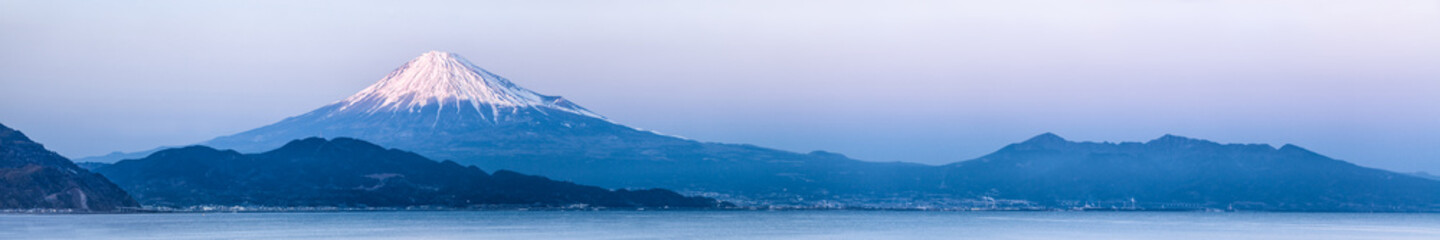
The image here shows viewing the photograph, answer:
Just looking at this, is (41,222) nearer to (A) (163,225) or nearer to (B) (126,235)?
(A) (163,225)

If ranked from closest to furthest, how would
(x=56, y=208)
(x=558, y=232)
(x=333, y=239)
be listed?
(x=333, y=239) < (x=558, y=232) < (x=56, y=208)

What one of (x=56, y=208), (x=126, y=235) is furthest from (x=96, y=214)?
(x=126, y=235)

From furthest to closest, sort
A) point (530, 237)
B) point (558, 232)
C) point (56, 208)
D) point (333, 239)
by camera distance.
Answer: point (56, 208) < point (558, 232) < point (530, 237) < point (333, 239)

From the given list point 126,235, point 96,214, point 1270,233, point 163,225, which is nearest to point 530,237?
point 126,235

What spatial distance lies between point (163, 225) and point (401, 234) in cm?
3684

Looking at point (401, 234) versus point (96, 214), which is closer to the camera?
point (401, 234)

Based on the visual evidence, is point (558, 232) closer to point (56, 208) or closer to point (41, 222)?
point (41, 222)

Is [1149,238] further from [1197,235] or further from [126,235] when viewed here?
[126,235]

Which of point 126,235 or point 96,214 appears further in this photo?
point 96,214

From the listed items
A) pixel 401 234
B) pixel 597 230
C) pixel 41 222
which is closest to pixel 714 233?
pixel 597 230

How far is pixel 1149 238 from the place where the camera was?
13575 cm

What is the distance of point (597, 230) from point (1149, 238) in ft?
167

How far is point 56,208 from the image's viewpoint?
195625mm

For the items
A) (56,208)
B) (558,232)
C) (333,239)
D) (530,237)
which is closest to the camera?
(333,239)
